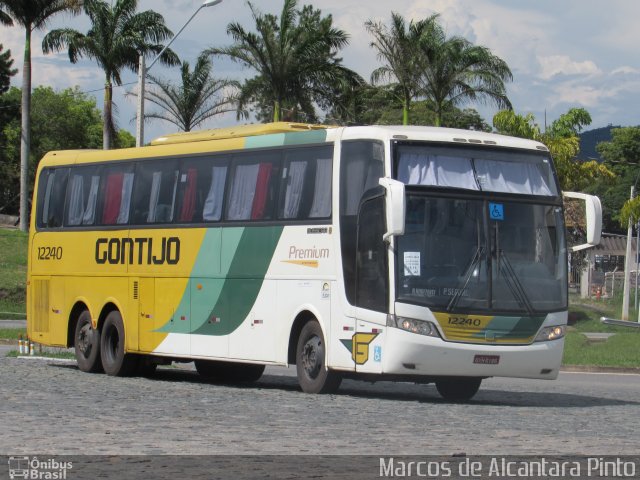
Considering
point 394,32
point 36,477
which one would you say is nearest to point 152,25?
point 394,32

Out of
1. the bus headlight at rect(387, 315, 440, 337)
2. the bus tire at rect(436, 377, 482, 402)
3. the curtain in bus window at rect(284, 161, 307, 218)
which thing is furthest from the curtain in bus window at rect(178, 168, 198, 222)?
the bus headlight at rect(387, 315, 440, 337)

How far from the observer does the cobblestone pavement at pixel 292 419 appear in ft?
38.4

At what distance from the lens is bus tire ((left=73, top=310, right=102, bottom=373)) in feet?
79.0

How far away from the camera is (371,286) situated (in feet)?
59.2

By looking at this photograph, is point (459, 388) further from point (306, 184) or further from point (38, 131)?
point (38, 131)

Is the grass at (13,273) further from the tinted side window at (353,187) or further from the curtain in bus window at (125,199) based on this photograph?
the tinted side window at (353,187)

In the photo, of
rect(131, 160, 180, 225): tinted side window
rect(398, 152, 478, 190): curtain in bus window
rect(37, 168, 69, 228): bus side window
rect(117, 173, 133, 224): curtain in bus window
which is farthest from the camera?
rect(37, 168, 69, 228): bus side window

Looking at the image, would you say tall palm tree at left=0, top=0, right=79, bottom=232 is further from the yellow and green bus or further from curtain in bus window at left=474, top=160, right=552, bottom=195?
curtain in bus window at left=474, top=160, right=552, bottom=195

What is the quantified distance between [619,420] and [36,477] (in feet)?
27.1

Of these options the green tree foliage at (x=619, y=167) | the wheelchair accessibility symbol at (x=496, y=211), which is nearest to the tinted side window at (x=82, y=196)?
the wheelchair accessibility symbol at (x=496, y=211)

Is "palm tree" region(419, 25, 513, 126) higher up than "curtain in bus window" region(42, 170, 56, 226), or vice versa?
"palm tree" region(419, 25, 513, 126)

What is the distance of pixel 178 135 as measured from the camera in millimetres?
23375

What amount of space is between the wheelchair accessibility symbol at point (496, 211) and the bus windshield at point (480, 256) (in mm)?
14

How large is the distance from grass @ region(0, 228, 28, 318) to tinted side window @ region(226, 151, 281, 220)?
32062 mm
